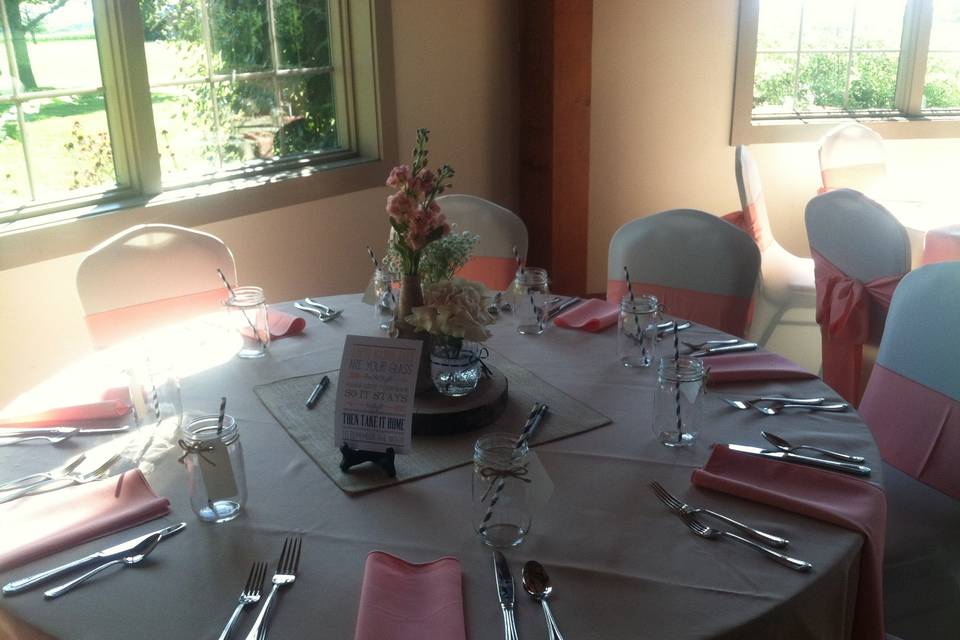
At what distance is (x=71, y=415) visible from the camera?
157 cm

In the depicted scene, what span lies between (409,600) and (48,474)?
0.69 metres

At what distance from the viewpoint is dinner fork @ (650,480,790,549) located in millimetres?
1171

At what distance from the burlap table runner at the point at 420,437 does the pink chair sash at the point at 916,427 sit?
70cm

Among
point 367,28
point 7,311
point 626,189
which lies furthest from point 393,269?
point 626,189

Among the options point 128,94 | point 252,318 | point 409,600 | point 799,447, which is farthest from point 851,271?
point 128,94

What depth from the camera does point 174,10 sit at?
2971mm

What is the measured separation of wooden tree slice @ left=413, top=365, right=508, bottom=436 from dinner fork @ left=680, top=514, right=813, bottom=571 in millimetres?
424

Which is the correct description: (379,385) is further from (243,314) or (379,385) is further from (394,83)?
(394,83)

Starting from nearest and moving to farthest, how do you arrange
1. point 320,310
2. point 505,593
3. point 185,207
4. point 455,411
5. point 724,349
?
point 505,593 → point 455,411 → point 724,349 → point 320,310 → point 185,207

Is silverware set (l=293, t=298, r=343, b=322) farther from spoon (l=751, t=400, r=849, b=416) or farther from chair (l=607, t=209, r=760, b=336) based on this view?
spoon (l=751, t=400, r=849, b=416)

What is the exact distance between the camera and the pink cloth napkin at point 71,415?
1562 mm

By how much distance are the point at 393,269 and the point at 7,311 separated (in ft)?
5.16

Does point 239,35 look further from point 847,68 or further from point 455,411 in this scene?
point 847,68

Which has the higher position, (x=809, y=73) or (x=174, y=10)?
(x=174, y=10)
